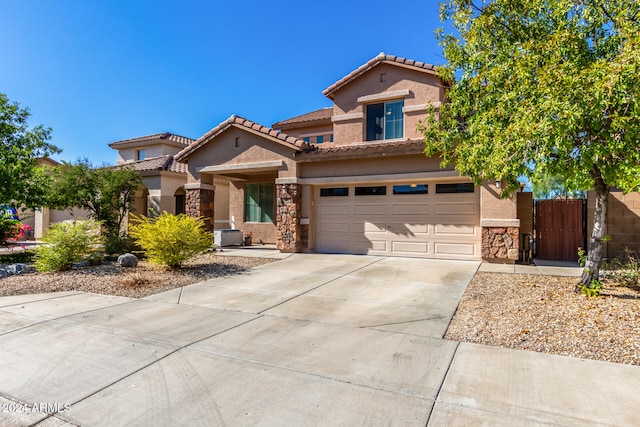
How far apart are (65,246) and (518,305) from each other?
10958 mm

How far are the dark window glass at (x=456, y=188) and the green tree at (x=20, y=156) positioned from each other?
43.6 ft

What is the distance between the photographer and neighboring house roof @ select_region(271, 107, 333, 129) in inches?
717

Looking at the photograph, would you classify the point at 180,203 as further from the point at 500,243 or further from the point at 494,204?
the point at 500,243

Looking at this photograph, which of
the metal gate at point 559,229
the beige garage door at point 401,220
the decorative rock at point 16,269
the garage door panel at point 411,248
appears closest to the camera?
the decorative rock at point 16,269

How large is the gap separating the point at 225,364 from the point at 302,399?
1.17 m

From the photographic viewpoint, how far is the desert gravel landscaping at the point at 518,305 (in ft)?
15.0

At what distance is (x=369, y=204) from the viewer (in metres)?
12.8

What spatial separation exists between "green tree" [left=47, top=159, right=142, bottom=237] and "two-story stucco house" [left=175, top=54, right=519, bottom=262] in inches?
114

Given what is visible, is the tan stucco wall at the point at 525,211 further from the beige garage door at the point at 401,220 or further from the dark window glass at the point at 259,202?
the dark window glass at the point at 259,202

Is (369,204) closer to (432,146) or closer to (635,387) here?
(432,146)

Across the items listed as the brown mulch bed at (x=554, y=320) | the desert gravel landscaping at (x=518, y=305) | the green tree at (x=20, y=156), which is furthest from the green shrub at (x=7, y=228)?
the brown mulch bed at (x=554, y=320)

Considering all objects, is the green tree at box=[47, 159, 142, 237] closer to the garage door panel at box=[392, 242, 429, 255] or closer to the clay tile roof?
the clay tile roof

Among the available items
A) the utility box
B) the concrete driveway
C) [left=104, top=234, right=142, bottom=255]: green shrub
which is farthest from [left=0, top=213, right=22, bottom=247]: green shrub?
the concrete driveway

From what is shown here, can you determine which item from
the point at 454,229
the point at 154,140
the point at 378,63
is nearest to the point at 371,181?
the point at 454,229
